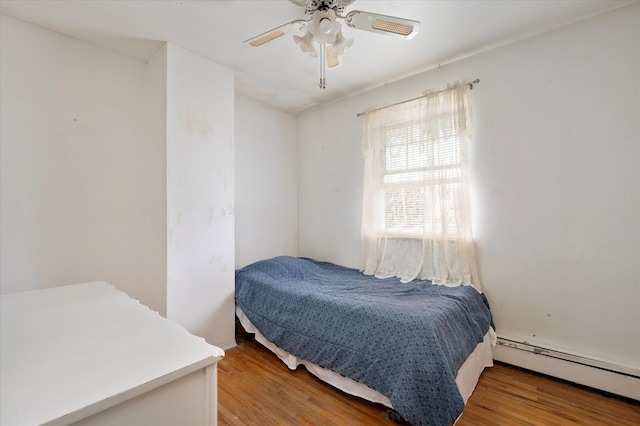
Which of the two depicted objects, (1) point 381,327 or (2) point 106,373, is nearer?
(2) point 106,373

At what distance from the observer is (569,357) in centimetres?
198

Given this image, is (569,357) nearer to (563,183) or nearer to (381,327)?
(563,183)

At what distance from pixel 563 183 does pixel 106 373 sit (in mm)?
2765

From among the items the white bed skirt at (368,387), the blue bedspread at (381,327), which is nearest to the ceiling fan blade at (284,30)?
the blue bedspread at (381,327)

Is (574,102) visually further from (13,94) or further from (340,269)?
(13,94)

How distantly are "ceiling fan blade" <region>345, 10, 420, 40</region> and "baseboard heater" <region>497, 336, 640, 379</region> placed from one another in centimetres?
235

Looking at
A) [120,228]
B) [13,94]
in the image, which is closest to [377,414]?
[120,228]

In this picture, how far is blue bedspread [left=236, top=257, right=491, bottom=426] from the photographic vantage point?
57.6 inches

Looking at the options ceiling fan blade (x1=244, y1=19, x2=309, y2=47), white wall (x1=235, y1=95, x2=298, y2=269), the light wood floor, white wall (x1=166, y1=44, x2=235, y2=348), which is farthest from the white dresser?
white wall (x1=235, y1=95, x2=298, y2=269)

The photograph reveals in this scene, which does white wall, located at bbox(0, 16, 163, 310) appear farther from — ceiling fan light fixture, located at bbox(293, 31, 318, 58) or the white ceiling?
ceiling fan light fixture, located at bbox(293, 31, 318, 58)

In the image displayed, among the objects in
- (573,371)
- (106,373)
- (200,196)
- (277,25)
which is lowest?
(573,371)

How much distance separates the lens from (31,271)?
1.92 m

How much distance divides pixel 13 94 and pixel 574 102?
154 inches

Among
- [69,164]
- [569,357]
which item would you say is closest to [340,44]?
[69,164]
